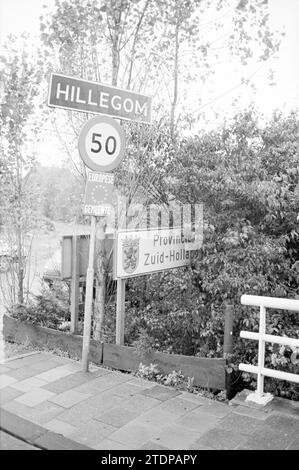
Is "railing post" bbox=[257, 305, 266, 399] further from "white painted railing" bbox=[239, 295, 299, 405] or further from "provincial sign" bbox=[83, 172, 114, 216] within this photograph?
"provincial sign" bbox=[83, 172, 114, 216]

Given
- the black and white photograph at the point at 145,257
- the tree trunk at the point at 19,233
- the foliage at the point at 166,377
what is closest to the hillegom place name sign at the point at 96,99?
the black and white photograph at the point at 145,257

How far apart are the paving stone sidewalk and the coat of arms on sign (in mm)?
1186

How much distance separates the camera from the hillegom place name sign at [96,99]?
14.8 ft

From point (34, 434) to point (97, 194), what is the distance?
2403 mm

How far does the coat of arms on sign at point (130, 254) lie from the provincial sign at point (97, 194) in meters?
0.41

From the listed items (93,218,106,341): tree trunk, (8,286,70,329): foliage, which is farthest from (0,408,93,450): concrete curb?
(8,286,70,329): foliage

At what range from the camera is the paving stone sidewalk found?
11.4 ft

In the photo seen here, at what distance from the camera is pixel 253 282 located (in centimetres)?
485

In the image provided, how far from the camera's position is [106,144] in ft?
15.7

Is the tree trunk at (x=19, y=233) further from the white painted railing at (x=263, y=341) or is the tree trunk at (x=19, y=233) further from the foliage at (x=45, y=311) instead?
the white painted railing at (x=263, y=341)
